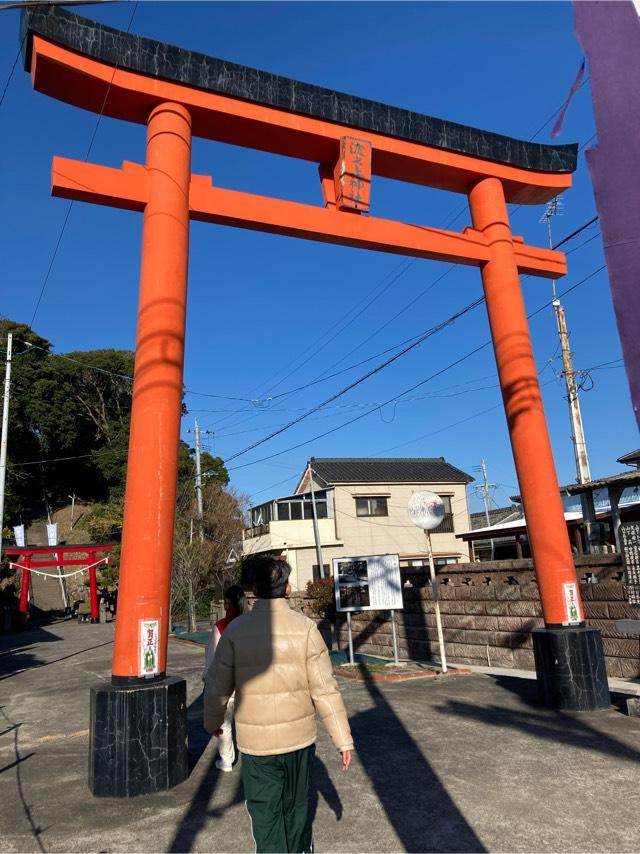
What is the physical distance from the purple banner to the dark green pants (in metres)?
2.29

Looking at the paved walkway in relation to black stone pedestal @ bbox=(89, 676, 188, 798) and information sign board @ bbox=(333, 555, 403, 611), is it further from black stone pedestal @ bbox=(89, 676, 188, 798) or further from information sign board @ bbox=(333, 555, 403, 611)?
information sign board @ bbox=(333, 555, 403, 611)

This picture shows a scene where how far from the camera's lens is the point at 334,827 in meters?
3.68

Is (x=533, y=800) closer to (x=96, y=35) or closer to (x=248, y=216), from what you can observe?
(x=248, y=216)

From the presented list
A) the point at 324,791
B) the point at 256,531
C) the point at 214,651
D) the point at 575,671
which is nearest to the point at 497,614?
the point at 575,671

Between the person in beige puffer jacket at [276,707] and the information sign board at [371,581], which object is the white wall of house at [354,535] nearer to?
the information sign board at [371,581]

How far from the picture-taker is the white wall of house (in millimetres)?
28578

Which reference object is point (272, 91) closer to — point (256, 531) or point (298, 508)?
point (298, 508)

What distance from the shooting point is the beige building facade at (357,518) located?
94.2ft

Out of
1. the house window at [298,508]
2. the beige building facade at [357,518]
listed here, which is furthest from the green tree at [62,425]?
the beige building facade at [357,518]

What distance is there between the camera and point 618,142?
1440 millimetres

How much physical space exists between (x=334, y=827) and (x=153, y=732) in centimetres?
167

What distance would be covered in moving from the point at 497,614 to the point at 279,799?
8435 millimetres

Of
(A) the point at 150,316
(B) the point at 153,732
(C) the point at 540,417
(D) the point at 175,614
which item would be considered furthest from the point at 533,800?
(D) the point at 175,614

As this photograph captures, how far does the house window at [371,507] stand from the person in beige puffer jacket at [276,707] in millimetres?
26688
